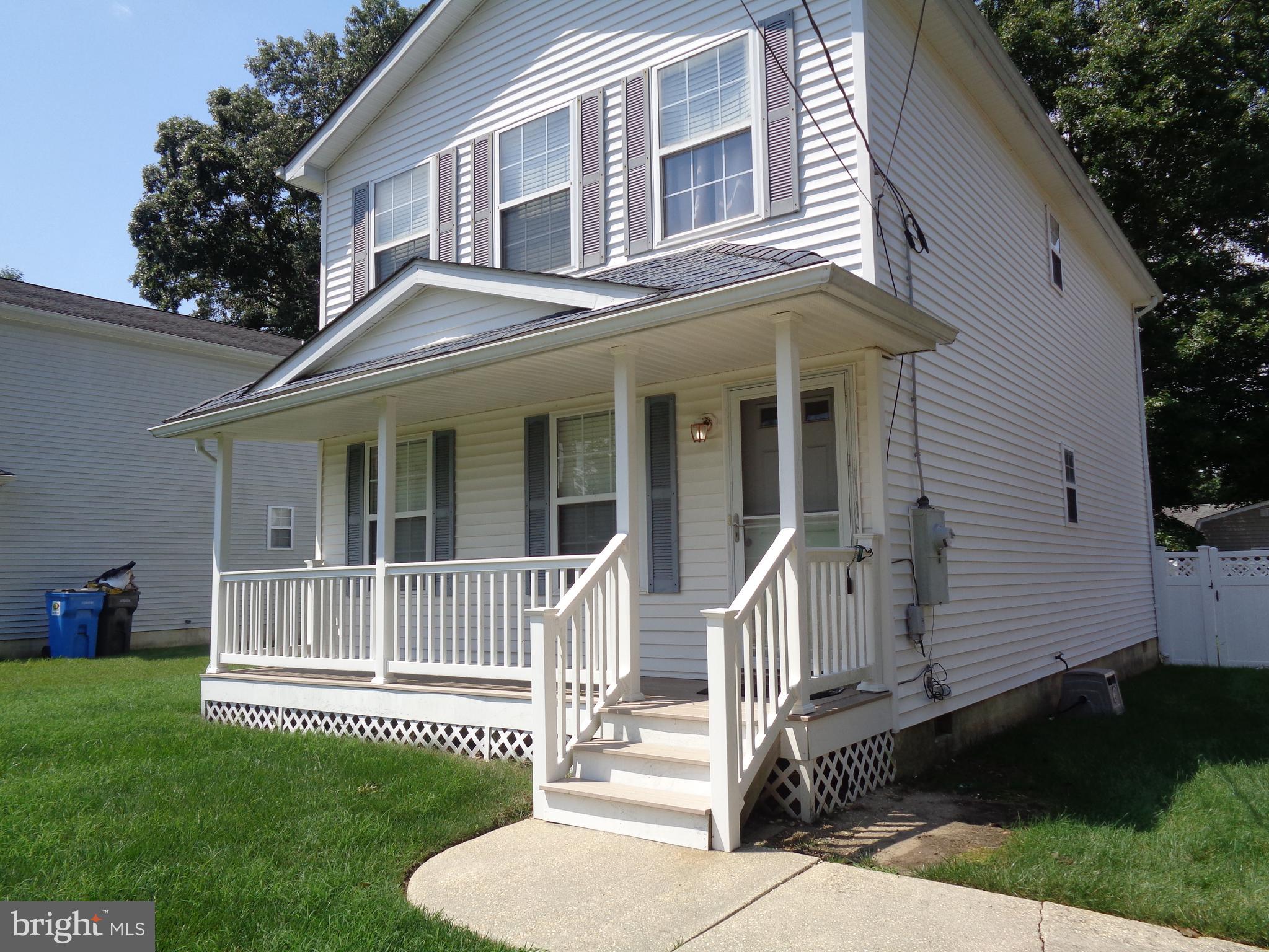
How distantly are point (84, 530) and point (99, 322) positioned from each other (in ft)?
11.8

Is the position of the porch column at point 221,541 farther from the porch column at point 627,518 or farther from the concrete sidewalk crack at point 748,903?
the concrete sidewalk crack at point 748,903

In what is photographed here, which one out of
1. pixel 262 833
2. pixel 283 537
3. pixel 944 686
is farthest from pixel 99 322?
pixel 944 686

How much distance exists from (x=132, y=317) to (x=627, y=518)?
596 inches

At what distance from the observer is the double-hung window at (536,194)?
9055 mm

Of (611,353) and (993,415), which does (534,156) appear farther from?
(993,415)

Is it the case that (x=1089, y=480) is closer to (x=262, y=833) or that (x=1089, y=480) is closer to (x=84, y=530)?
(x=262, y=833)

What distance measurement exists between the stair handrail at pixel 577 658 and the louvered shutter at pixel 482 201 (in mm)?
4305

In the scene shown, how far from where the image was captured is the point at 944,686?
24.2 ft

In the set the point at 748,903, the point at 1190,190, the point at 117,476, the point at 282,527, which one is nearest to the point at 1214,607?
the point at 1190,190

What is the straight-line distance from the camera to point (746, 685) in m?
5.32

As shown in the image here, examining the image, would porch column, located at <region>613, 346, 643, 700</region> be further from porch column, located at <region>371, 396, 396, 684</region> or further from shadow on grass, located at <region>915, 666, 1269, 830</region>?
porch column, located at <region>371, 396, 396, 684</region>

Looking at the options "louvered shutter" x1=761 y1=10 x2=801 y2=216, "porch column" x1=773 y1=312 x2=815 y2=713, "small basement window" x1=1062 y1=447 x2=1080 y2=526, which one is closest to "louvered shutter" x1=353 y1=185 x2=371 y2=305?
"louvered shutter" x1=761 y1=10 x2=801 y2=216

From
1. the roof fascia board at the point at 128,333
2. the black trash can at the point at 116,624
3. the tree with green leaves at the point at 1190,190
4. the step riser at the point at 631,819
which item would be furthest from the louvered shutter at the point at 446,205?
the tree with green leaves at the point at 1190,190

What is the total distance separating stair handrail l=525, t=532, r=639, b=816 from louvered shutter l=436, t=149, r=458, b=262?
4.78 m
